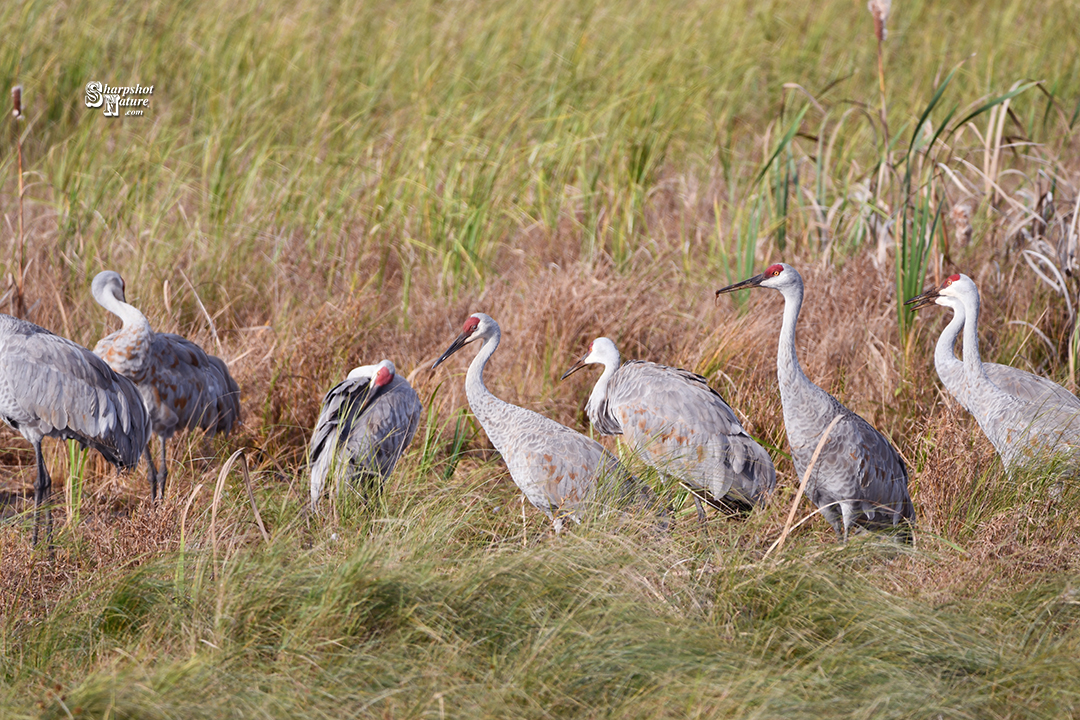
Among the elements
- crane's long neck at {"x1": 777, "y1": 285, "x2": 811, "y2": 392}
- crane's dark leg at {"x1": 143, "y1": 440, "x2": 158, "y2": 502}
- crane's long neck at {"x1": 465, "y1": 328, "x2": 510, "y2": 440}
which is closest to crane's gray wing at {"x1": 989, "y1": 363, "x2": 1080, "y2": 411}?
crane's long neck at {"x1": 777, "y1": 285, "x2": 811, "y2": 392}

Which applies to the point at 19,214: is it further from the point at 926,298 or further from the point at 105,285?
the point at 926,298

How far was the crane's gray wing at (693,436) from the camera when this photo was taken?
159 inches

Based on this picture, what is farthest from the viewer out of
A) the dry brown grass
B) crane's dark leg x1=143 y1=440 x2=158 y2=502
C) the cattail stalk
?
the cattail stalk

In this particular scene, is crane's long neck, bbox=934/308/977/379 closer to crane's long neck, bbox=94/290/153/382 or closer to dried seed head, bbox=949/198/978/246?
dried seed head, bbox=949/198/978/246

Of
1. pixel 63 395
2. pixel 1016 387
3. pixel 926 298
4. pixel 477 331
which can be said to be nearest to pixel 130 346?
pixel 63 395

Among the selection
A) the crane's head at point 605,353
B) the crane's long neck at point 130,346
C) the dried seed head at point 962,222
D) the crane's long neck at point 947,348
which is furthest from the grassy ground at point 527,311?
the crane's head at point 605,353

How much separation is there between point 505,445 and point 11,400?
1.93 m

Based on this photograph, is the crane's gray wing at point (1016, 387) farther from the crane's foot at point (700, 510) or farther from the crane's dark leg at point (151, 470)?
the crane's dark leg at point (151, 470)

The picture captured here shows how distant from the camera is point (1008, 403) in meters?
4.17

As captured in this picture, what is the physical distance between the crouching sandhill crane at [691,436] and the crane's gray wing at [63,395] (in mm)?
1987

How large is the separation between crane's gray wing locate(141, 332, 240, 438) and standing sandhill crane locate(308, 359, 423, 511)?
0.73 meters

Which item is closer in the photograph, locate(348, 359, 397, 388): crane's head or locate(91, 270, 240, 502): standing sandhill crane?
locate(348, 359, 397, 388): crane's head

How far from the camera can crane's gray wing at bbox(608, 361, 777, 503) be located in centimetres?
403

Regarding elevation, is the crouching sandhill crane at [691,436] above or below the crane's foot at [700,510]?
above
